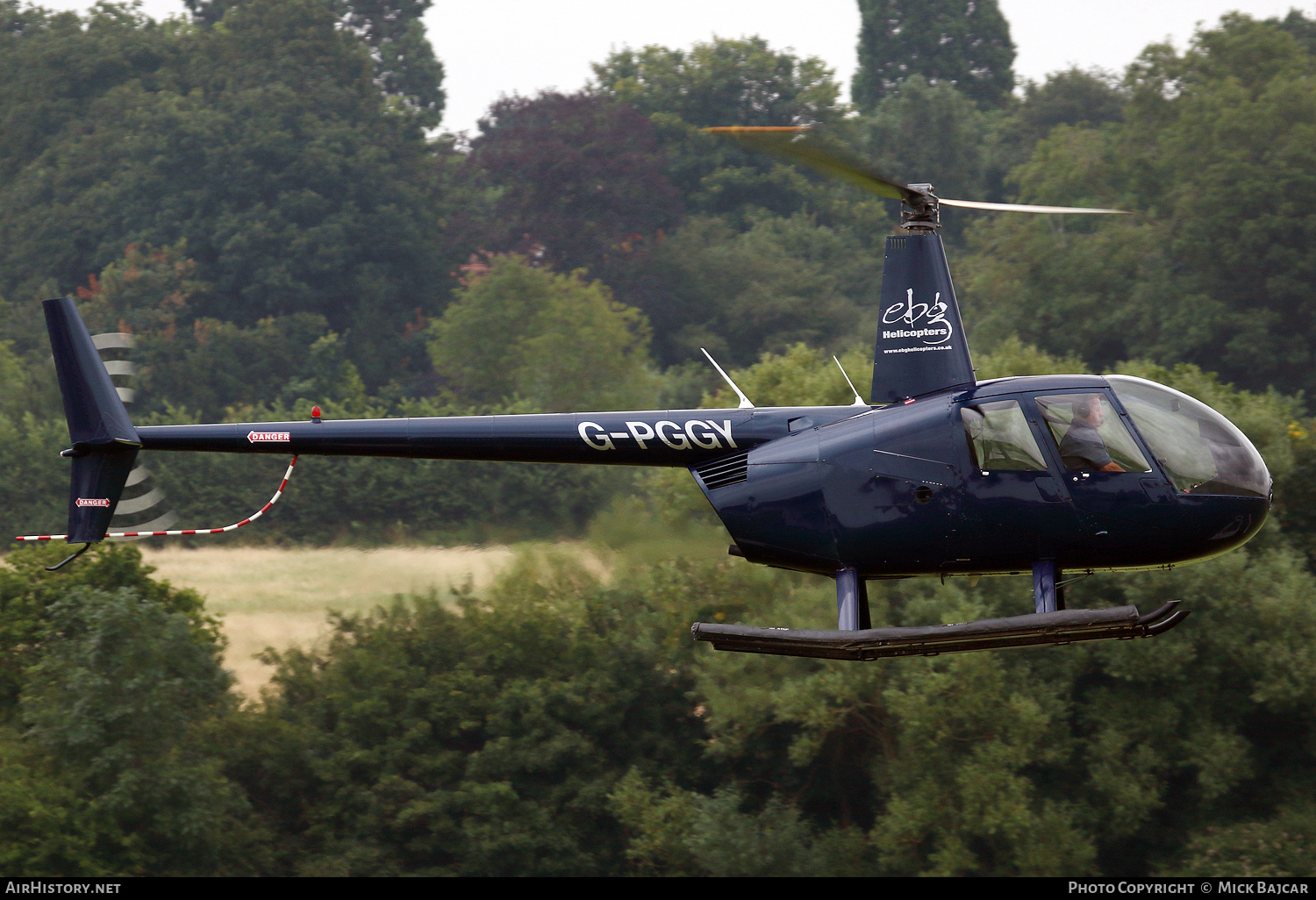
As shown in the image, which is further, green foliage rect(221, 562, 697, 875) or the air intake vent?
green foliage rect(221, 562, 697, 875)

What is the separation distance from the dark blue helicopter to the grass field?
19.0 m

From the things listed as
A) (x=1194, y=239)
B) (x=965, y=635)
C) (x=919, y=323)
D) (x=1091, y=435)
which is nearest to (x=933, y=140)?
(x=1194, y=239)

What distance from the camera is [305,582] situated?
92.9 feet

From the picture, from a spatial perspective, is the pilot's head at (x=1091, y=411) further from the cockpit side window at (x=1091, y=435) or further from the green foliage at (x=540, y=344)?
the green foliage at (x=540, y=344)

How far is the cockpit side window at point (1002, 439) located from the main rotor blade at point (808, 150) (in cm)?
165

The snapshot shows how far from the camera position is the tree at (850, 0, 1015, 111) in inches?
3093

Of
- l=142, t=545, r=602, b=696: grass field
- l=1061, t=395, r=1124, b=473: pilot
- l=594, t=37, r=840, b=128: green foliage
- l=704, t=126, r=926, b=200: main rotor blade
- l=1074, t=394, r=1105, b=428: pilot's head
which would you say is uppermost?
l=594, t=37, r=840, b=128: green foliage

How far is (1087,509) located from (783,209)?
2318 inches

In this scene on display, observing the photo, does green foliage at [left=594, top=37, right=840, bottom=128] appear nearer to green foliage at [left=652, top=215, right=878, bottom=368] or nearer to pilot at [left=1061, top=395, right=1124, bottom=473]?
green foliage at [left=652, top=215, right=878, bottom=368]

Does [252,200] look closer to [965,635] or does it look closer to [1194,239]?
[1194,239]

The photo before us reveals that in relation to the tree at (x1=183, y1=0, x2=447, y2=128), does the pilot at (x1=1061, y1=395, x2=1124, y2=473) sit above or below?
below

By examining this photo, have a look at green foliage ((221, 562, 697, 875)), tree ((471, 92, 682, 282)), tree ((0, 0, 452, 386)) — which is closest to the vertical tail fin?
green foliage ((221, 562, 697, 875))

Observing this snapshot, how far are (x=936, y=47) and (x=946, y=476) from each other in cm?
7468

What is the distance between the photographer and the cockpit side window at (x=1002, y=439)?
911 centimetres
